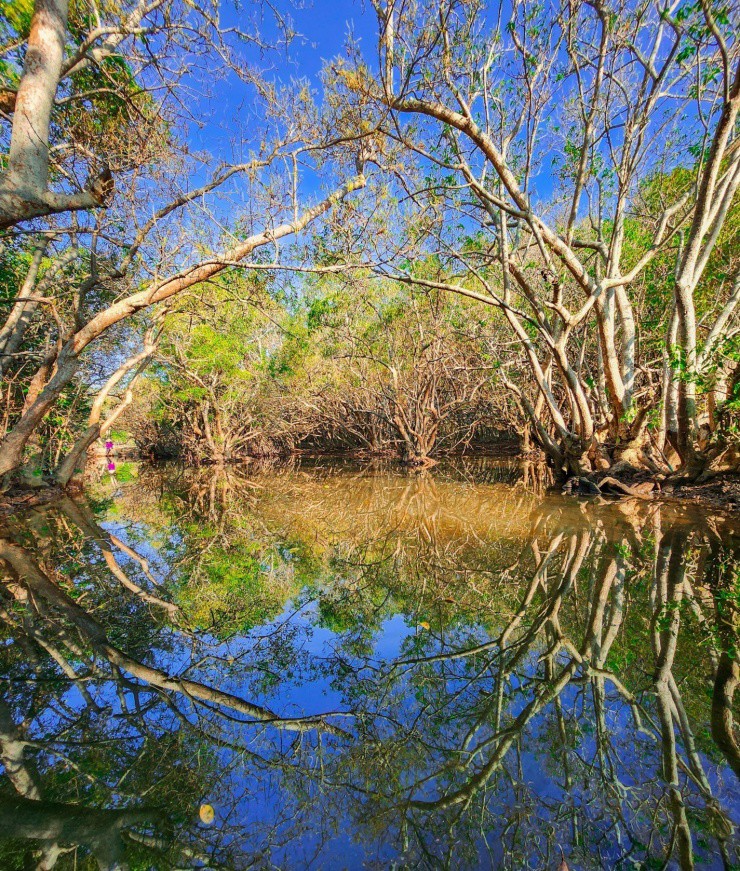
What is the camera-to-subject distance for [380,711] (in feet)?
7.18

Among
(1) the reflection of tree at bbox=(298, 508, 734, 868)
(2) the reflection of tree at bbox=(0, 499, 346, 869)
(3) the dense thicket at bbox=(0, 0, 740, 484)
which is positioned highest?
(3) the dense thicket at bbox=(0, 0, 740, 484)

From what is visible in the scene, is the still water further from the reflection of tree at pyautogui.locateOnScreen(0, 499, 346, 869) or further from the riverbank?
the riverbank

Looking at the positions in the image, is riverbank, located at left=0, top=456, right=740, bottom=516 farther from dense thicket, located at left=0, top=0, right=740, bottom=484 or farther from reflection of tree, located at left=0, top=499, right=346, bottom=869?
reflection of tree, located at left=0, top=499, right=346, bottom=869

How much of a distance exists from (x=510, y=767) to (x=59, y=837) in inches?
63.4

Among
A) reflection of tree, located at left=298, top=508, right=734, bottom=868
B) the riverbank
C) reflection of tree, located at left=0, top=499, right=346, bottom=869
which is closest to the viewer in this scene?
reflection of tree, located at left=298, top=508, right=734, bottom=868

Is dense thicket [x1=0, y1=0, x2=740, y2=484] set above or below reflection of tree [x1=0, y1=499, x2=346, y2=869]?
above

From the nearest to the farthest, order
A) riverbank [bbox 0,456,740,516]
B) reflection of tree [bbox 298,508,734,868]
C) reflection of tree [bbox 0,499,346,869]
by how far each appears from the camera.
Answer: reflection of tree [bbox 298,508,734,868] → reflection of tree [bbox 0,499,346,869] → riverbank [bbox 0,456,740,516]

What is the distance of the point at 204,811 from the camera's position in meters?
1.62

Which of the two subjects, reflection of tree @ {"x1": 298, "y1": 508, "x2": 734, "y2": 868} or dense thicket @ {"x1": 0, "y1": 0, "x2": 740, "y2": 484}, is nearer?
reflection of tree @ {"x1": 298, "y1": 508, "x2": 734, "y2": 868}

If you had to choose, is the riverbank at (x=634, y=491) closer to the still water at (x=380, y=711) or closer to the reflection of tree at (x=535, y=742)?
the still water at (x=380, y=711)

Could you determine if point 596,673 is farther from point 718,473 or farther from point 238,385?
point 238,385

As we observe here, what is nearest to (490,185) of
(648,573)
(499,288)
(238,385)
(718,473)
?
(499,288)

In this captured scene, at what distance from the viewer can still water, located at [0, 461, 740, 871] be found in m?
1.48

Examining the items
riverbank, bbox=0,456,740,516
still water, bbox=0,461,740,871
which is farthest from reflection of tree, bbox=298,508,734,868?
riverbank, bbox=0,456,740,516
